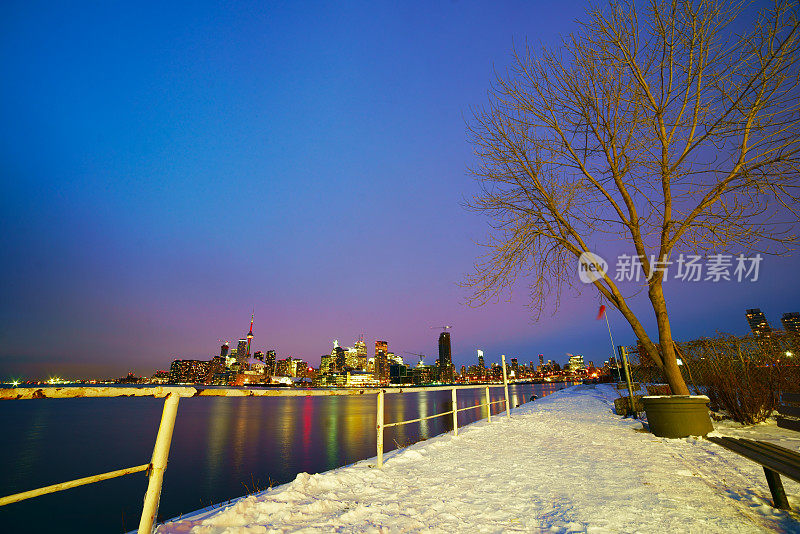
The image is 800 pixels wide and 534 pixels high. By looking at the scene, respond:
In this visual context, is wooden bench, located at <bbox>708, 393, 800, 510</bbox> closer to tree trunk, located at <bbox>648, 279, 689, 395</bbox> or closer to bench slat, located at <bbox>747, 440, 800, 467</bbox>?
bench slat, located at <bbox>747, 440, 800, 467</bbox>

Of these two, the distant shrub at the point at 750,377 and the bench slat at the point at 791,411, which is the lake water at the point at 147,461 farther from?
the distant shrub at the point at 750,377

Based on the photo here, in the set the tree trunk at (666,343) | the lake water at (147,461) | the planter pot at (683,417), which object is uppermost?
the tree trunk at (666,343)

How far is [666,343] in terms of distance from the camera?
8.14 metres

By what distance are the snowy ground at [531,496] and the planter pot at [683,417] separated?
1.12 ft

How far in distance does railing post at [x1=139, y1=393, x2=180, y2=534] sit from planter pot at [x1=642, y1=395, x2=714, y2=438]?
850 centimetres

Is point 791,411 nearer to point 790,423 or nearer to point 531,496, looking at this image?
point 790,423

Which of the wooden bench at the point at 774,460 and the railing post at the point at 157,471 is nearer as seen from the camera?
the railing post at the point at 157,471

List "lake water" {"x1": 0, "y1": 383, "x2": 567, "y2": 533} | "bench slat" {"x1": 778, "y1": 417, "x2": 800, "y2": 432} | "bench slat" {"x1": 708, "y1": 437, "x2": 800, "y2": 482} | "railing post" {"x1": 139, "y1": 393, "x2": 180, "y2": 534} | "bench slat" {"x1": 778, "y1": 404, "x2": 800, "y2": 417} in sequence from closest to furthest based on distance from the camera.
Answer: "railing post" {"x1": 139, "y1": 393, "x2": 180, "y2": 534}
"bench slat" {"x1": 708, "y1": 437, "x2": 800, "y2": 482}
"bench slat" {"x1": 778, "y1": 417, "x2": 800, "y2": 432}
"bench slat" {"x1": 778, "y1": 404, "x2": 800, "y2": 417}
"lake water" {"x1": 0, "y1": 383, "x2": 567, "y2": 533}

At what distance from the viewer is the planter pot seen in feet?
22.8

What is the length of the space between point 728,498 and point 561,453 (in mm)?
2824

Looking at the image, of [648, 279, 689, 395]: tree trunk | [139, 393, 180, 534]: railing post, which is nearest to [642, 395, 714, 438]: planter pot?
[648, 279, 689, 395]: tree trunk

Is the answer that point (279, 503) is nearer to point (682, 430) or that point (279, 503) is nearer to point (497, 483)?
point (497, 483)

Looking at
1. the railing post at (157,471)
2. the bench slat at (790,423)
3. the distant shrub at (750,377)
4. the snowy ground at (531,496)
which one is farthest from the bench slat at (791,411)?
the railing post at (157,471)

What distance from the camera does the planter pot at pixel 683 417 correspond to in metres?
6.96
